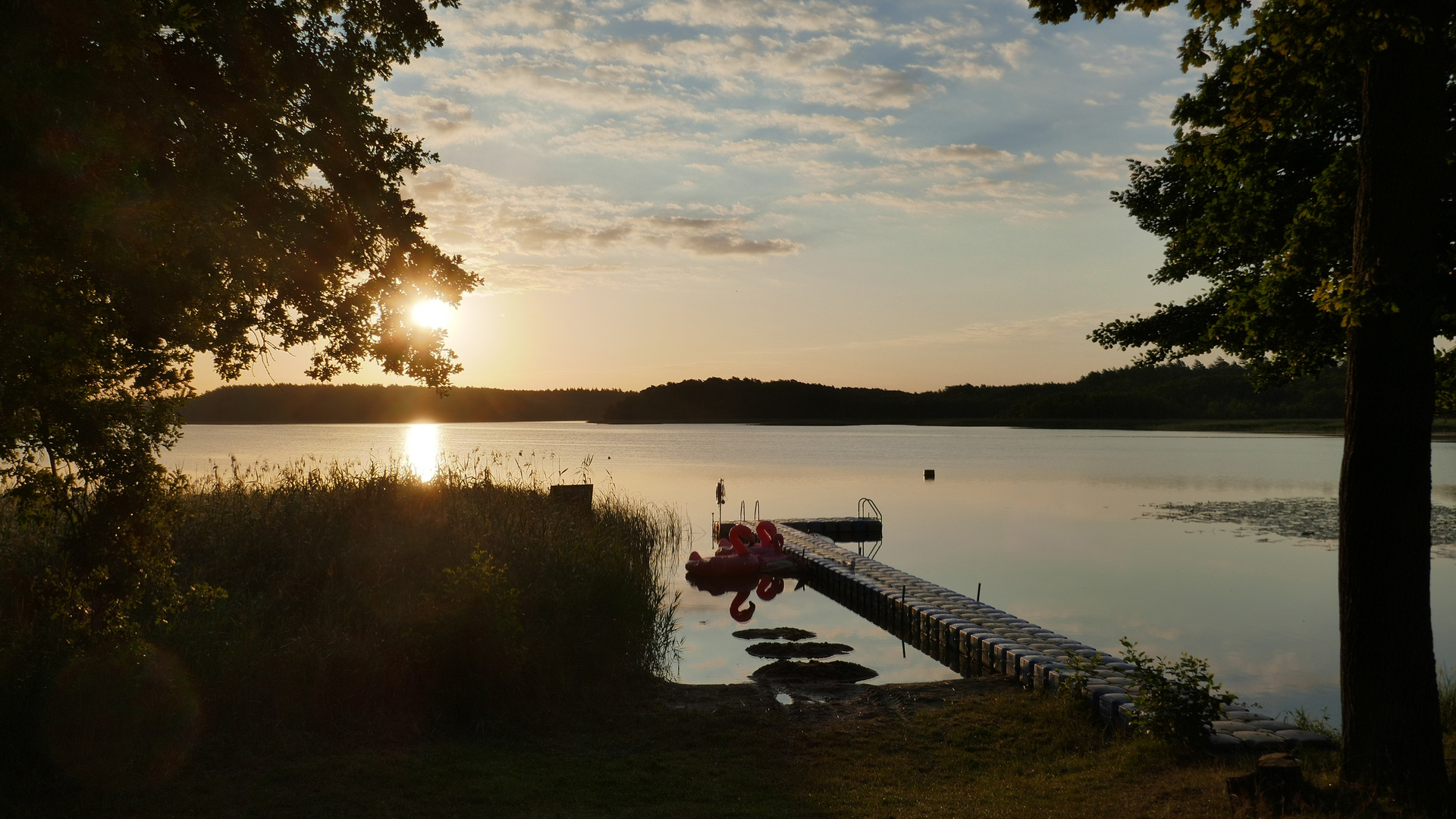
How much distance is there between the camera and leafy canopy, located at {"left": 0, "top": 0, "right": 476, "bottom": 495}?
4.70 m

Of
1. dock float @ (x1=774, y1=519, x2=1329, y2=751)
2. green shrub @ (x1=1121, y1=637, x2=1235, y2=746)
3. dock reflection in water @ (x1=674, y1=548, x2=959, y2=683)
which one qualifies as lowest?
dock reflection in water @ (x1=674, y1=548, x2=959, y2=683)

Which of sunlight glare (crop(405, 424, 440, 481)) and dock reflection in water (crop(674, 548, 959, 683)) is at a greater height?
sunlight glare (crop(405, 424, 440, 481))

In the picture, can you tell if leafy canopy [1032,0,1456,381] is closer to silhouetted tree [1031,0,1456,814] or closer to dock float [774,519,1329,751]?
silhouetted tree [1031,0,1456,814]

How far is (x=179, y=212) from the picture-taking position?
5.68 m

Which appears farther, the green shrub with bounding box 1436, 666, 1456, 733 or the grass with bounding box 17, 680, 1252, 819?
the green shrub with bounding box 1436, 666, 1456, 733

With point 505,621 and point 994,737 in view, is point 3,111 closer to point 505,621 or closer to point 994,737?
point 505,621

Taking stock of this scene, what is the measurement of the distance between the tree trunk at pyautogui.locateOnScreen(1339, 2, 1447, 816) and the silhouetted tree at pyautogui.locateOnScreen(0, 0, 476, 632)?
7.68 metres

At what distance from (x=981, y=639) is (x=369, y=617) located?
Result: 8415mm

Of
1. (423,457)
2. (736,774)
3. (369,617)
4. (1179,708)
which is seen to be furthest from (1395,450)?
(423,457)

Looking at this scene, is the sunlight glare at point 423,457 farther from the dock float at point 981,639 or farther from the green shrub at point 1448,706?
the green shrub at point 1448,706

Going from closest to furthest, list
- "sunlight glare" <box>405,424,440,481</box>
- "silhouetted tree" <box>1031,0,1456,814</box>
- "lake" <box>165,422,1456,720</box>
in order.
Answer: "silhouetted tree" <box>1031,0,1456,814</box>, "lake" <box>165,422,1456,720</box>, "sunlight glare" <box>405,424,440,481</box>

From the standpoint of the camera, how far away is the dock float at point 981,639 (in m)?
8.66

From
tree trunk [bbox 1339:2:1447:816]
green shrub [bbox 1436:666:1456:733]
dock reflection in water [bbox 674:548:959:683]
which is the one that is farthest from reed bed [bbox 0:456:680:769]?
green shrub [bbox 1436:666:1456:733]

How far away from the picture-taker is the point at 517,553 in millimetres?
11617
